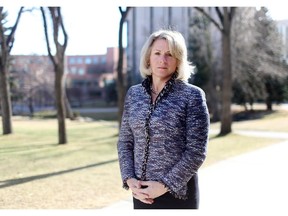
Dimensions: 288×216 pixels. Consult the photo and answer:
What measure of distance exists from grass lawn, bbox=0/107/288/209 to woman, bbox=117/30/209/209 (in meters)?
2.50

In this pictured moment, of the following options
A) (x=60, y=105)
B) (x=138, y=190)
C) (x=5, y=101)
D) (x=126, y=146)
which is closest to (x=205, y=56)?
(x=60, y=105)

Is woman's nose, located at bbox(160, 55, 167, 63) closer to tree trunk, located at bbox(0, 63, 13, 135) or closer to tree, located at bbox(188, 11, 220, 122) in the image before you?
tree trunk, located at bbox(0, 63, 13, 135)

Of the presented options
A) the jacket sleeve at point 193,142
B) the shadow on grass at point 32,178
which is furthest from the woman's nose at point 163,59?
the shadow on grass at point 32,178

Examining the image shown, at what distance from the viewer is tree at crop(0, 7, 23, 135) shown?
16.2 feet

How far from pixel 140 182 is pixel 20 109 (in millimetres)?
4423

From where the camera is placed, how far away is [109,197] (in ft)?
15.6

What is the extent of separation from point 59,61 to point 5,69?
1.81 metres

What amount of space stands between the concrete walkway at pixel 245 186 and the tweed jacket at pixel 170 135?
1656 mm

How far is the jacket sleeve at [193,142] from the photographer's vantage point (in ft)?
5.97

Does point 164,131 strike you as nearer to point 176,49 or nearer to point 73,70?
point 176,49

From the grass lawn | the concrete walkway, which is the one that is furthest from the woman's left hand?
the grass lawn

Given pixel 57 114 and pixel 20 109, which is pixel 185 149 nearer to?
pixel 20 109

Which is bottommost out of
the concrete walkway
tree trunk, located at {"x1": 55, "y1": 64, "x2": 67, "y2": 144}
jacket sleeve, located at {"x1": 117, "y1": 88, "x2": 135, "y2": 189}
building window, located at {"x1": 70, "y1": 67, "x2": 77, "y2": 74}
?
the concrete walkway

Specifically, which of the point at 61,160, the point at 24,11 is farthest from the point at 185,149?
the point at 61,160
